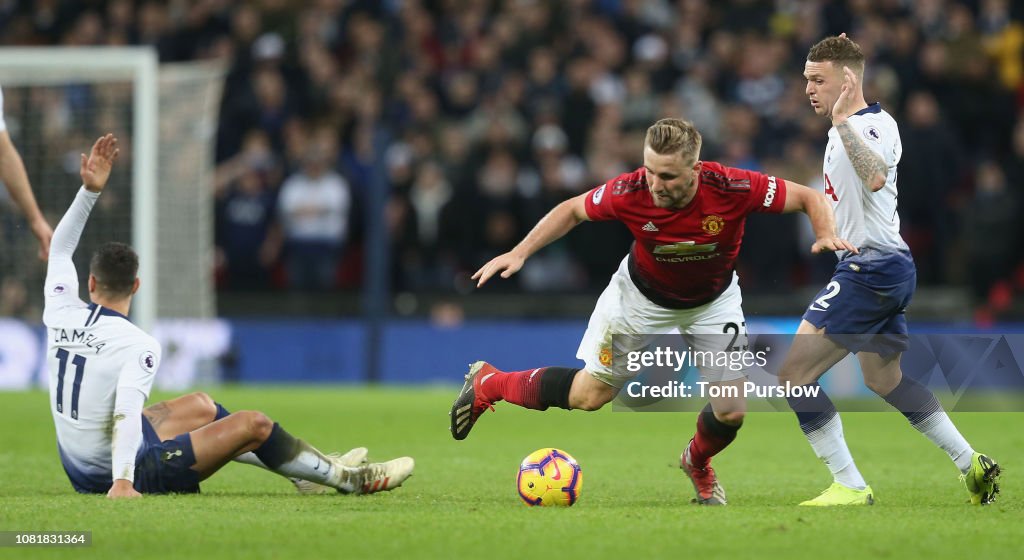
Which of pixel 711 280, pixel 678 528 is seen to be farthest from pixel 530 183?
pixel 678 528

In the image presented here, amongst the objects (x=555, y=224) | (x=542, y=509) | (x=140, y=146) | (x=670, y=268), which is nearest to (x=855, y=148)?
(x=670, y=268)

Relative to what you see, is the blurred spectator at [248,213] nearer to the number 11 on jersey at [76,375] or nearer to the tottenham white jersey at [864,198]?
the number 11 on jersey at [76,375]

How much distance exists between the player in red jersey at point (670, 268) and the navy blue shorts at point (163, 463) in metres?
1.46

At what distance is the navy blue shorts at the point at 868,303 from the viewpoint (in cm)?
732

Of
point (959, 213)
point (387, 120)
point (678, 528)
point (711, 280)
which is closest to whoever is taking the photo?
point (678, 528)

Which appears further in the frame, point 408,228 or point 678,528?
point 408,228

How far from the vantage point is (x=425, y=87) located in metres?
18.7

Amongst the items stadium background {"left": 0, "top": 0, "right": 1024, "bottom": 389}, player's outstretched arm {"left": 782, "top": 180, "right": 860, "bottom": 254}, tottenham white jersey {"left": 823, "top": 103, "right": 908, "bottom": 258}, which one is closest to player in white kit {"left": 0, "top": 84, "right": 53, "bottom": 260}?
player's outstretched arm {"left": 782, "top": 180, "right": 860, "bottom": 254}

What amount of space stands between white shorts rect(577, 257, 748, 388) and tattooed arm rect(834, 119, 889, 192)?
834 mm

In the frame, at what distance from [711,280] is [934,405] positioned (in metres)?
1.32

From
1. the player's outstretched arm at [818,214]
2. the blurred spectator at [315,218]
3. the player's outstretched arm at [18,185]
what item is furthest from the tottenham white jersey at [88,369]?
the blurred spectator at [315,218]

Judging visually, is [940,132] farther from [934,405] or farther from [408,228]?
[934,405]

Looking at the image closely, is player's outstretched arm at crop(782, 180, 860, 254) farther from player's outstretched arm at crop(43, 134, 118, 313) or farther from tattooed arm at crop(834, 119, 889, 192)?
player's outstretched arm at crop(43, 134, 118, 313)

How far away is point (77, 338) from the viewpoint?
7113mm
